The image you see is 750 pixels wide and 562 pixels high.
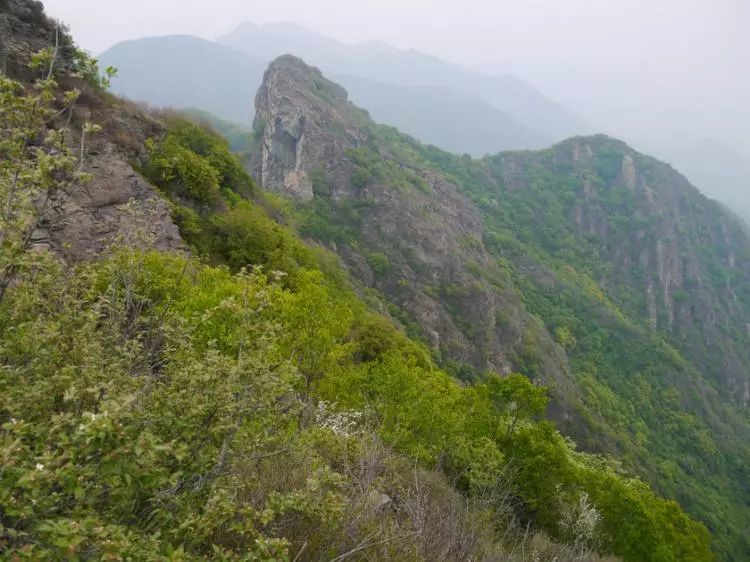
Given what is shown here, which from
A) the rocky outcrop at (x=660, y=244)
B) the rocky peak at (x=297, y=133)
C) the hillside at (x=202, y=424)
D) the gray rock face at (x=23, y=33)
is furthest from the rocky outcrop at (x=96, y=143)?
the rocky outcrop at (x=660, y=244)

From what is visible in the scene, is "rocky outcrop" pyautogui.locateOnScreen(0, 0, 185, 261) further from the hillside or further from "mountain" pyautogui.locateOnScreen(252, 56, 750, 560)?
"mountain" pyautogui.locateOnScreen(252, 56, 750, 560)

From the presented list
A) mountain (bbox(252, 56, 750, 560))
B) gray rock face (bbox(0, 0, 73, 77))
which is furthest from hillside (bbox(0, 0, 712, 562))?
mountain (bbox(252, 56, 750, 560))

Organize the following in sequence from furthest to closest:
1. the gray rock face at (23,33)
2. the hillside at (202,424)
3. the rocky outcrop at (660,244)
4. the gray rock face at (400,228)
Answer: the rocky outcrop at (660,244), the gray rock face at (400,228), the gray rock face at (23,33), the hillside at (202,424)

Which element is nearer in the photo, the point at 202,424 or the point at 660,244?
the point at 202,424

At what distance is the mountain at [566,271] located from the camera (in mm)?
65562

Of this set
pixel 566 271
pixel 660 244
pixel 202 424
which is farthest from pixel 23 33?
pixel 660 244

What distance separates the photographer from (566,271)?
115m

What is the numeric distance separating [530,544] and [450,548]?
5439mm

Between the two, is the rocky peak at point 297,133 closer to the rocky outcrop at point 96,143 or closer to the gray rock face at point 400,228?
the gray rock face at point 400,228

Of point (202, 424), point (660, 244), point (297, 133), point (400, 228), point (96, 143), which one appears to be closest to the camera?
point (202, 424)

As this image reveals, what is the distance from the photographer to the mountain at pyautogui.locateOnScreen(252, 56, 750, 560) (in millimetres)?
65562

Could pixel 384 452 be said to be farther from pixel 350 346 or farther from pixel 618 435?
pixel 618 435

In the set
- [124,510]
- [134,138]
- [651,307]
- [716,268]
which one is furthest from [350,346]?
[716,268]

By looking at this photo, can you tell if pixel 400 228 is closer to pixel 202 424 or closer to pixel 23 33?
pixel 23 33
